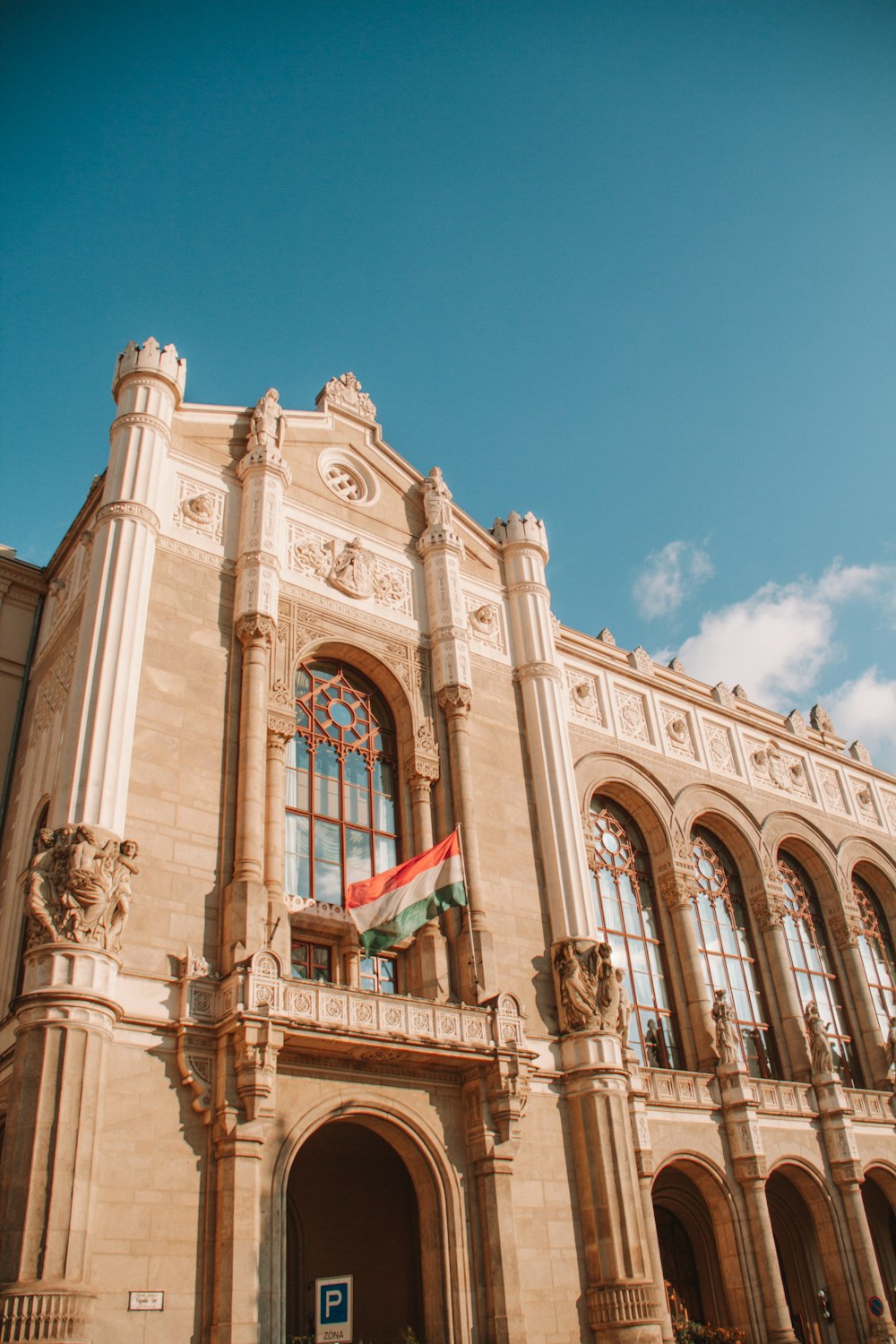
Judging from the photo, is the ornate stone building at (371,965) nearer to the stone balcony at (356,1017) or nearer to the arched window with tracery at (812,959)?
the stone balcony at (356,1017)

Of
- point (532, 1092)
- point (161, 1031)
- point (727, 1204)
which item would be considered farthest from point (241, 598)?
point (727, 1204)

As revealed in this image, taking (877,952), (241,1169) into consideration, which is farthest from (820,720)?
(241,1169)

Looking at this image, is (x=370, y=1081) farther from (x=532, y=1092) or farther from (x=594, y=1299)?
(x=594, y=1299)

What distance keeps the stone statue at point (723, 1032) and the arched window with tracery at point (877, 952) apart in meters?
8.17

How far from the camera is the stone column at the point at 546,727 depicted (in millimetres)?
25469

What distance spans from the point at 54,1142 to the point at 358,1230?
9.15 metres

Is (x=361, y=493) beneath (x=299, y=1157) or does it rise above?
above

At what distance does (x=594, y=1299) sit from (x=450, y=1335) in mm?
3171

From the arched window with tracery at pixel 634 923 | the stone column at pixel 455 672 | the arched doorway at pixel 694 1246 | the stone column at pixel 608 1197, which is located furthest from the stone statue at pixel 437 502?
the arched doorway at pixel 694 1246

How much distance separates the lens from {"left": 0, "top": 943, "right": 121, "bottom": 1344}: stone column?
1494 centimetres

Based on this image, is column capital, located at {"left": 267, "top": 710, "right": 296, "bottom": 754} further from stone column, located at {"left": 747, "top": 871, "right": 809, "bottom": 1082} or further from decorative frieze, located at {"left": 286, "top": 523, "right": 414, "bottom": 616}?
stone column, located at {"left": 747, "top": 871, "right": 809, "bottom": 1082}

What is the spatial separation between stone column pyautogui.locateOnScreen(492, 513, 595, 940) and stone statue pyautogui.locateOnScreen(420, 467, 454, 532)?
2.23 metres

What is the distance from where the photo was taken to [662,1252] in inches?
1050

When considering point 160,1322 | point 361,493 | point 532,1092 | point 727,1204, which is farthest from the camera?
point 361,493
